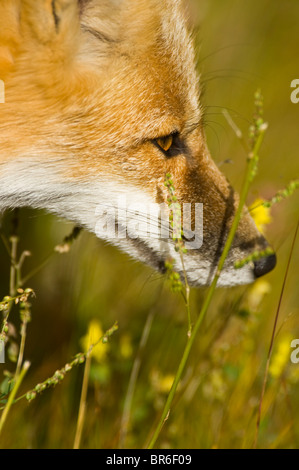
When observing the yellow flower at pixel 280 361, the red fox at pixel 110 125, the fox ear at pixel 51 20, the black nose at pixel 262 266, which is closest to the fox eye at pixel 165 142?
the red fox at pixel 110 125

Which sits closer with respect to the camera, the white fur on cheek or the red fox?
the red fox

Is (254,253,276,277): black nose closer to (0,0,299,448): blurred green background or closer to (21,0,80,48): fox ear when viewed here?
(0,0,299,448): blurred green background

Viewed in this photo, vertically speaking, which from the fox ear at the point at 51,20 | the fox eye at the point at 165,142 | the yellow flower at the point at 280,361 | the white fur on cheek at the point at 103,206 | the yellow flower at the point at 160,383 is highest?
the fox ear at the point at 51,20

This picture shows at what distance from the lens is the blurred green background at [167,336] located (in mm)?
2533

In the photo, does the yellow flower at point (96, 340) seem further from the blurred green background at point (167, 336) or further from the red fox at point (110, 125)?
the red fox at point (110, 125)

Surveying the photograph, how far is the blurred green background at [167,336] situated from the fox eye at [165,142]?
0.41 meters

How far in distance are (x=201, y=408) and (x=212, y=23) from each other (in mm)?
3402

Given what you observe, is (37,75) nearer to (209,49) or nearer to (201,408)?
(201,408)

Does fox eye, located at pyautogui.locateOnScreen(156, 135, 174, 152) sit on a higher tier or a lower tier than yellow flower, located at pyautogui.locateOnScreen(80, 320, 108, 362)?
higher

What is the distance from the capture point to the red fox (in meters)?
1.94

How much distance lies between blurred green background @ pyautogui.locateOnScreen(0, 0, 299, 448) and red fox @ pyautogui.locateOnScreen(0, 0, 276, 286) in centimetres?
25

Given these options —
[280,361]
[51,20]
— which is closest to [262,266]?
[280,361]

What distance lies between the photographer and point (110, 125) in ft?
6.88

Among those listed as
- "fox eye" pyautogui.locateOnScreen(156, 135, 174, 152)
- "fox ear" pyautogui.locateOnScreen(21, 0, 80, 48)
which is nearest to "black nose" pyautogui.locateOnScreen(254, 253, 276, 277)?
"fox eye" pyautogui.locateOnScreen(156, 135, 174, 152)
